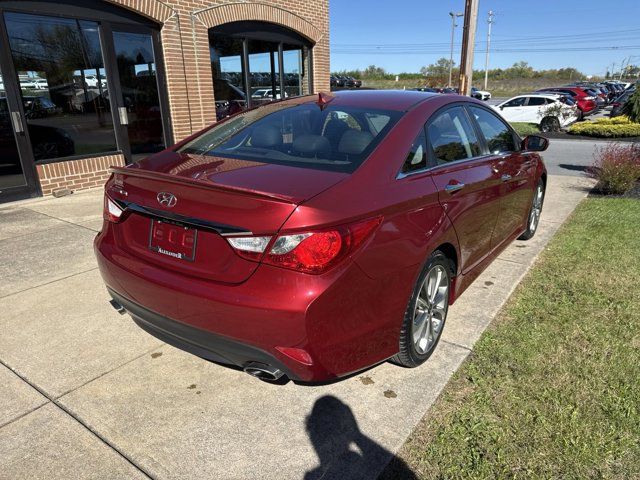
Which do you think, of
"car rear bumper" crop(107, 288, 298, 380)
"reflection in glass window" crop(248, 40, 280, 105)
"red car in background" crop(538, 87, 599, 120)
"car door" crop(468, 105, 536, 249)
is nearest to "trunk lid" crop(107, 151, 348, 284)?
"car rear bumper" crop(107, 288, 298, 380)

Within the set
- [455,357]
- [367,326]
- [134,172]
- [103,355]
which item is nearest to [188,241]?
[134,172]

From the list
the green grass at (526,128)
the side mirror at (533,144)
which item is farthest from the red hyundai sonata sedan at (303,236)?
the green grass at (526,128)

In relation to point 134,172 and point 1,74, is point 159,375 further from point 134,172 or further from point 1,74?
point 1,74

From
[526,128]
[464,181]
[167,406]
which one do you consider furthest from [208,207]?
[526,128]

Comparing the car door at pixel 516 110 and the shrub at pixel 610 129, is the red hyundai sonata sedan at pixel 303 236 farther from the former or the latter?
the car door at pixel 516 110

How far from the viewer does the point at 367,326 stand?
2303mm

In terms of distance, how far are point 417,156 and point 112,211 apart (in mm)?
1765

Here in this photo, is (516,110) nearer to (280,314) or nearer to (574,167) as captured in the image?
(574,167)

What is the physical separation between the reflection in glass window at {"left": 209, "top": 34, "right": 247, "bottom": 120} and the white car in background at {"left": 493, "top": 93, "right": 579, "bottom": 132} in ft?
46.5

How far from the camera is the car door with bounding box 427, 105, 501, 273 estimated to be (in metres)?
2.92

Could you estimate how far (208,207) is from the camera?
2156mm

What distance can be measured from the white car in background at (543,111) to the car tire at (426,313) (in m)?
18.7

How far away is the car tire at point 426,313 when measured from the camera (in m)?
2.63

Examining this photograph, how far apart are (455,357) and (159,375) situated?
184 centimetres
